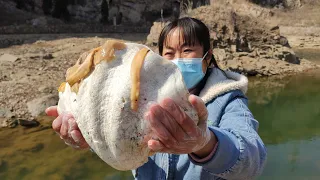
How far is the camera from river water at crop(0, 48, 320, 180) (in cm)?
625

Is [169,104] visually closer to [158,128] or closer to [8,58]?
[158,128]

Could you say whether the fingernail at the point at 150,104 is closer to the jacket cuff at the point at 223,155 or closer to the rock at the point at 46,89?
the jacket cuff at the point at 223,155

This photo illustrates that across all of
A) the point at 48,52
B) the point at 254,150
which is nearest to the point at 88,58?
the point at 254,150

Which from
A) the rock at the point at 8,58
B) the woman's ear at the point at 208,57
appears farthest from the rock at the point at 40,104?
the woman's ear at the point at 208,57

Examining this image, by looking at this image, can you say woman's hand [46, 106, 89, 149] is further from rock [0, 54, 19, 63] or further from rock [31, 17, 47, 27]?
rock [31, 17, 47, 27]

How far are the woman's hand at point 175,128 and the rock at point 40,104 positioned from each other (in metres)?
7.70

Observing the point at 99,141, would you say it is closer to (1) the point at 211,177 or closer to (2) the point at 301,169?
(1) the point at 211,177

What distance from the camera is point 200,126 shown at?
114 centimetres

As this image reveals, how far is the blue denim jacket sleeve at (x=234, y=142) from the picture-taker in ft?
4.12

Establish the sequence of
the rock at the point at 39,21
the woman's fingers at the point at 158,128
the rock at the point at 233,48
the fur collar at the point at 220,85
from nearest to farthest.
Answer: the woman's fingers at the point at 158,128 → the fur collar at the point at 220,85 → the rock at the point at 233,48 → the rock at the point at 39,21

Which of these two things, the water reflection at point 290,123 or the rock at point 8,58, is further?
the rock at point 8,58

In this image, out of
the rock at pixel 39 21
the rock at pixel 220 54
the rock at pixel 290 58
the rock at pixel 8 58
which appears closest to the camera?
the rock at pixel 8 58

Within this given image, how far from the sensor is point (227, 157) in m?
1.25

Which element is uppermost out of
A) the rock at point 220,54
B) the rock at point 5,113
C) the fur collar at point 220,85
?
the fur collar at point 220,85
